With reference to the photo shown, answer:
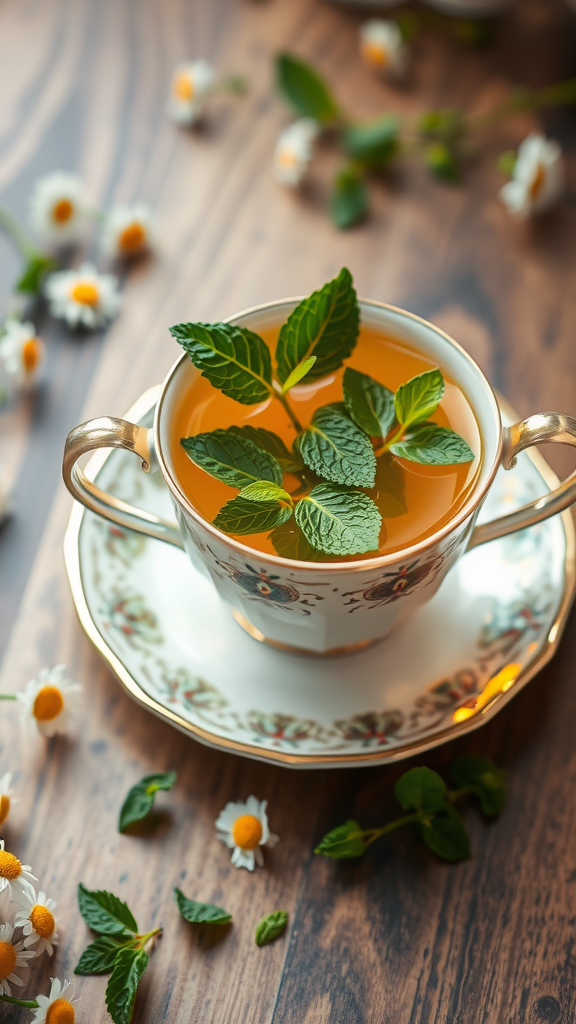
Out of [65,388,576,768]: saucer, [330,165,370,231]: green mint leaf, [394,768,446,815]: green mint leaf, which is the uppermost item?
[330,165,370,231]: green mint leaf

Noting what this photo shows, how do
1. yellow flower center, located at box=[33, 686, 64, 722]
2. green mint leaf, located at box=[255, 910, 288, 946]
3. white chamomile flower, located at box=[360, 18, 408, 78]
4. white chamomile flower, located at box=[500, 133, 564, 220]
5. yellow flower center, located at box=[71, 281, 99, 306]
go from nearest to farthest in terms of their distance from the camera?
green mint leaf, located at box=[255, 910, 288, 946] < yellow flower center, located at box=[33, 686, 64, 722] < yellow flower center, located at box=[71, 281, 99, 306] < white chamomile flower, located at box=[500, 133, 564, 220] < white chamomile flower, located at box=[360, 18, 408, 78]

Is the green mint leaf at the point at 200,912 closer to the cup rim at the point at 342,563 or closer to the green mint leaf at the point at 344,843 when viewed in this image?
the green mint leaf at the point at 344,843

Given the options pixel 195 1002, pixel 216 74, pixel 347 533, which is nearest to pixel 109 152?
pixel 216 74

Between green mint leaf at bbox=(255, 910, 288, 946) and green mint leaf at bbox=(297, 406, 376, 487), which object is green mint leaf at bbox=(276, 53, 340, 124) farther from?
green mint leaf at bbox=(255, 910, 288, 946)

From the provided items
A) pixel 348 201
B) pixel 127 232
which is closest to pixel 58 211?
pixel 127 232

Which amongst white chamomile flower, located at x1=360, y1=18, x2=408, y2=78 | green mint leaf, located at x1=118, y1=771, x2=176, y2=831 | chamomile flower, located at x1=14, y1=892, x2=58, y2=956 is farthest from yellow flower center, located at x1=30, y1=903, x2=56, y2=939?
white chamomile flower, located at x1=360, y1=18, x2=408, y2=78

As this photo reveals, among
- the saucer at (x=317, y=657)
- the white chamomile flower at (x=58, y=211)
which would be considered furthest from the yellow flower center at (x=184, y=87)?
the saucer at (x=317, y=657)

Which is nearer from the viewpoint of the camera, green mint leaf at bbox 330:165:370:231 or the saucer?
the saucer
